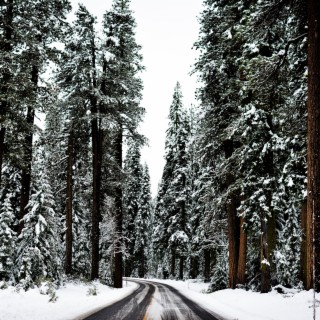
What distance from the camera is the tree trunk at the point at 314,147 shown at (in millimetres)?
8117

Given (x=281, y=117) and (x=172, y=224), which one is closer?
(x=281, y=117)

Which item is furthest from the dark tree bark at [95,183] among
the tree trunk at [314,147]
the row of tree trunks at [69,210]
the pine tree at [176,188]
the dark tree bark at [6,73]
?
the pine tree at [176,188]

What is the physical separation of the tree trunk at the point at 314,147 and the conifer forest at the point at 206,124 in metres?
0.03

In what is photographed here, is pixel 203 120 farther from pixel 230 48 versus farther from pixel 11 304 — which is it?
pixel 11 304

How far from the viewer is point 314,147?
28.3ft

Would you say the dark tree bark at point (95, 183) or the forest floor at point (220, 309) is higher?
the dark tree bark at point (95, 183)

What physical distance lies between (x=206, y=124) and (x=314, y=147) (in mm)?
11234

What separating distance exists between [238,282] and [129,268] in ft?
151

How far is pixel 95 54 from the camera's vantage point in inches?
789

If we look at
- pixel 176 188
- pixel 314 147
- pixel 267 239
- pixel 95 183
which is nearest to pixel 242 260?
pixel 267 239

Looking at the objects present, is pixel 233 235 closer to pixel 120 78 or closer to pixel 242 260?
pixel 242 260

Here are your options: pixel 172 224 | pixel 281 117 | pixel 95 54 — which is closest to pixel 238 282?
pixel 281 117

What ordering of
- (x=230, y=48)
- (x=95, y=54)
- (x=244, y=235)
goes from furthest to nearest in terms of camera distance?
(x=95, y=54) < (x=230, y=48) < (x=244, y=235)

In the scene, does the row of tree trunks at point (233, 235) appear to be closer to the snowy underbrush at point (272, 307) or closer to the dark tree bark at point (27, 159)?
the snowy underbrush at point (272, 307)
